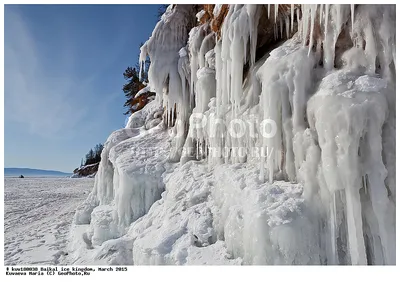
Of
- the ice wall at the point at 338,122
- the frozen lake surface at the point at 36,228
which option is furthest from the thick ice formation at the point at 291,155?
the frozen lake surface at the point at 36,228

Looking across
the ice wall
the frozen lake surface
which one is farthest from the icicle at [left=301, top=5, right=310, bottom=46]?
the frozen lake surface

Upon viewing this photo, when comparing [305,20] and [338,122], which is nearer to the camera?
[338,122]

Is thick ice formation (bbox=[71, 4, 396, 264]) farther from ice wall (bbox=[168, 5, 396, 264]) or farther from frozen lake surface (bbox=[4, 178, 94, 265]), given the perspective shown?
frozen lake surface (bbox=[4, 178, 94, 265])

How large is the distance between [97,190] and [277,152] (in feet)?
14.2

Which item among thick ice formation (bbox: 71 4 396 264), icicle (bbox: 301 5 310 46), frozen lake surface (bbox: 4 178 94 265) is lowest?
frozen lake surface (bbox: 4 178 94 265)

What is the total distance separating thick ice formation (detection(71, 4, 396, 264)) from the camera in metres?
2.26

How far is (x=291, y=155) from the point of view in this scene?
2756 millimetres

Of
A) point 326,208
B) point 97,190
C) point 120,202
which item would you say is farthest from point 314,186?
point 97,190

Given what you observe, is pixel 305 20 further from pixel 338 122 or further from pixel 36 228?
pixel 36 228

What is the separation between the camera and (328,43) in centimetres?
271

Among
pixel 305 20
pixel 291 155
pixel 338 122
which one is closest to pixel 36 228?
pixel 291 155

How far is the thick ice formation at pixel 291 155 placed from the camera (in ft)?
7.40
